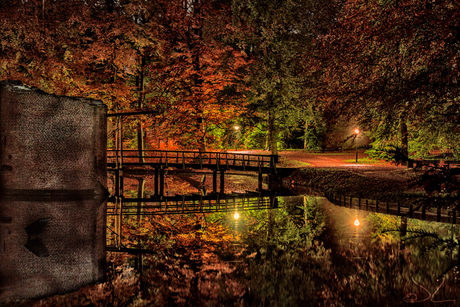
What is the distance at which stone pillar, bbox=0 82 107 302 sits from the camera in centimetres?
361

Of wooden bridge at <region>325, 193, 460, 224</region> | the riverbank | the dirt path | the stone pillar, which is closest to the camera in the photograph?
the stone pillar

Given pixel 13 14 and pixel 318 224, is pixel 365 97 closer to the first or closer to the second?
pixel 318 224

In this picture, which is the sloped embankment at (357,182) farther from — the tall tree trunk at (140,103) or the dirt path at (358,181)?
the tall tree trunk at (140,103)

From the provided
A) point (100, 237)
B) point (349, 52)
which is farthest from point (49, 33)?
Answer: point (100, 237)

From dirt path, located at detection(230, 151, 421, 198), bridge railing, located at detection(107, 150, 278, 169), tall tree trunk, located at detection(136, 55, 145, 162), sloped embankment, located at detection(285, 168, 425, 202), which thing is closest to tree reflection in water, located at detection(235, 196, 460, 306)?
sloped embankment, located at detection(285, 168, 425, 202)

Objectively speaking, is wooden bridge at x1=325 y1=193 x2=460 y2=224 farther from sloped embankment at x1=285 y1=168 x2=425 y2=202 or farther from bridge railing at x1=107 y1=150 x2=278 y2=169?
bridge railing at x1=107 y1=150 x2=278 y2=169

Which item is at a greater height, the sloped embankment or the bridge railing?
the bridge railing

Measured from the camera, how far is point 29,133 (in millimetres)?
3939

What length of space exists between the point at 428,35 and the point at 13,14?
697 inches

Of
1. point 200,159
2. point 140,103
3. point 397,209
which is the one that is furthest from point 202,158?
point 397,209

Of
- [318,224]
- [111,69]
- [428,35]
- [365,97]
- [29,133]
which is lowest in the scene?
[318,224]

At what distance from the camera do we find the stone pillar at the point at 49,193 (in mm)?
3612

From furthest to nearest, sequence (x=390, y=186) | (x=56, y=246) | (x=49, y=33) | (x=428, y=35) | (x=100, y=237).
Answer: (x=49, y=33) < (x=390, y=186) < (x=428, y=35) < (x=100, y=237) < (x=56, y=246)

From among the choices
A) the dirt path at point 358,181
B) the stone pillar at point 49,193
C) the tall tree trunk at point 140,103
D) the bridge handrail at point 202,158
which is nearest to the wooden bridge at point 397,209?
the dirt path at point 358,181
